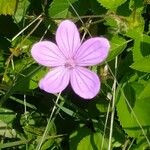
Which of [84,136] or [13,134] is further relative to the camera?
[13,134]

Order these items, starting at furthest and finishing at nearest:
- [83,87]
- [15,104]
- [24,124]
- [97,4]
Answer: [15,104] < [24,124] < [97,4] < [83,87]

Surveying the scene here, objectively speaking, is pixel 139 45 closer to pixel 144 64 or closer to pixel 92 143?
pixel 144 64

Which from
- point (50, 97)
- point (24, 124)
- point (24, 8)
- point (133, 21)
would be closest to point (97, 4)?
point (133, 21)

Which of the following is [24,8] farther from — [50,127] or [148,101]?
[148,101]

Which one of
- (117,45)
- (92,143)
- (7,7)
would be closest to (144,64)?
(117,45)

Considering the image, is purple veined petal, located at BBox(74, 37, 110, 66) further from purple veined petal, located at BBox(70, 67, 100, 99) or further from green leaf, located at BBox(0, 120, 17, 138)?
green leaf, located at BBox(0, 120, 17, 138)

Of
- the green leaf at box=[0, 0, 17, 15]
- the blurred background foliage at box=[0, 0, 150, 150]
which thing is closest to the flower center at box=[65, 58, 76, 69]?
the blurred background foliage at box=[0, 0, 150, 150]
